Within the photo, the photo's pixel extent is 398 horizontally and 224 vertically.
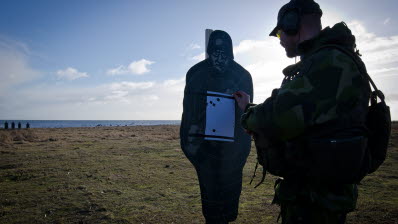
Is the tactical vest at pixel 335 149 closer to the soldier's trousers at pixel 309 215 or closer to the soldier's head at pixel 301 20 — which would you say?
the soldier's trousers at pixel 309 215

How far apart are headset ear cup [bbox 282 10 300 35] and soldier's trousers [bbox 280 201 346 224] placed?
4.75 feet

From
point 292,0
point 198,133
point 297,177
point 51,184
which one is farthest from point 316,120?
point 51,184

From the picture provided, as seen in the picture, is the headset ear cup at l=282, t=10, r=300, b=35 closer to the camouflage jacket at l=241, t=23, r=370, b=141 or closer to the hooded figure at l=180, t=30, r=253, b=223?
the camouflage jacket at l=241, t=23, r=370, b=141

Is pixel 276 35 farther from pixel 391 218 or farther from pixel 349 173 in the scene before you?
pixel 391 218

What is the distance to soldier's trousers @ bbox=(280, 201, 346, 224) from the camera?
2.02 m

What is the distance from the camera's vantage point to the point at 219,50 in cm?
364

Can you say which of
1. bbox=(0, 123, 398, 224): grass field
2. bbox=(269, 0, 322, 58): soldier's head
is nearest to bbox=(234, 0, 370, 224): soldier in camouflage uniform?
bbox=(269, 0, 322, 58): soldier's head

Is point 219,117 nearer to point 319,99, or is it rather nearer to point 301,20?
point 301,20

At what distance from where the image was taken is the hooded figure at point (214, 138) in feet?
11.1

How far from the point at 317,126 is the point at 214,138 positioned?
5.47ft

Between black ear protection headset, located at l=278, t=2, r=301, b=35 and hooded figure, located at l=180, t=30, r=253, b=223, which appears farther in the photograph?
hooded figure, located at l=180, t=30, r=253, b=223

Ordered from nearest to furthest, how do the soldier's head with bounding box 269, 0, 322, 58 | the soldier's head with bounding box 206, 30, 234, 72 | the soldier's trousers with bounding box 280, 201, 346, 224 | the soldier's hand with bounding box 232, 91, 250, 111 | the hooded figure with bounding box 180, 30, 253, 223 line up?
the soldier's trousers with bounding box 280, 201, 346, 224, the soldier's head with bounding box 269, 0, 322, 58, the soldier's hand with bounding box 232, 91, 250, 111, the hooded figure with bounding box 180, 30, 253, 223, the soldier's head with bounding box 206, 30, 234, 72

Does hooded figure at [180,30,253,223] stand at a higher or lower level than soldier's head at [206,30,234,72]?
lower

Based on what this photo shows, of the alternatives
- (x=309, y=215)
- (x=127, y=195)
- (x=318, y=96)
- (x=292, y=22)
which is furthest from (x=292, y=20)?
(x=127, y=195)
